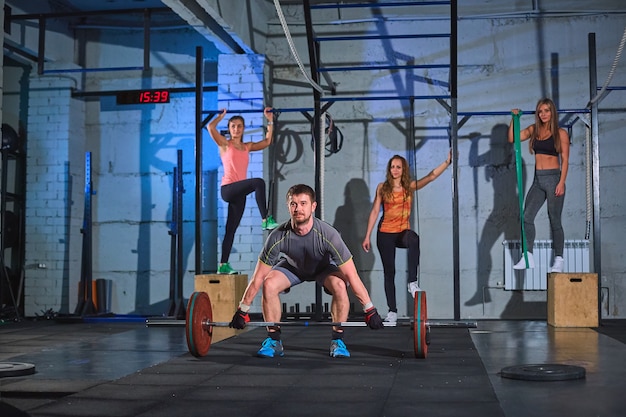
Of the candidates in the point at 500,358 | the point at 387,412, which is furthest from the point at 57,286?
the point at 387,412

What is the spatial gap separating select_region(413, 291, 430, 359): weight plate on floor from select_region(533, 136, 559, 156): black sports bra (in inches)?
117

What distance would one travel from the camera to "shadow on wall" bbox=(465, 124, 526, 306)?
8.23m

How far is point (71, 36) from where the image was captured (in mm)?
9109

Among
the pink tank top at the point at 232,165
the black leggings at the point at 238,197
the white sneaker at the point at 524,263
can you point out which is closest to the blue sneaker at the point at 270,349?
the black leggings at the point at 238,197

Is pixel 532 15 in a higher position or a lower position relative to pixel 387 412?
higher

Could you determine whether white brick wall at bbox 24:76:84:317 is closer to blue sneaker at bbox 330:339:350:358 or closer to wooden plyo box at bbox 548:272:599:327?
blue sneaker at bbox 330:339:350:358

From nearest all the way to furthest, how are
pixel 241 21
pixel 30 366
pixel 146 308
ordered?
pixel 30 366 → pixel 241 21 → pixel 146 308

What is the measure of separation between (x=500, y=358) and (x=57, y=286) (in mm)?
5577

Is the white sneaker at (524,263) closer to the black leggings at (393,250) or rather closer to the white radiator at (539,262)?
the white radiator at (539,262)

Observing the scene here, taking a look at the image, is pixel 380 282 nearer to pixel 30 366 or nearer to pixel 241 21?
pixel 241 21

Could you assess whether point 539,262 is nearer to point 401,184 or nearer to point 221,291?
point 401,184

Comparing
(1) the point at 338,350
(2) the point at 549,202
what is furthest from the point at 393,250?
(1) the point at 338,350

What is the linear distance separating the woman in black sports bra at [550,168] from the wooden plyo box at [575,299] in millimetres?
183

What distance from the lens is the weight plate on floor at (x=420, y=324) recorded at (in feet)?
14.8
